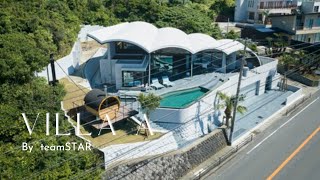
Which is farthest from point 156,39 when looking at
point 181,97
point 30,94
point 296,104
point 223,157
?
point 296,104

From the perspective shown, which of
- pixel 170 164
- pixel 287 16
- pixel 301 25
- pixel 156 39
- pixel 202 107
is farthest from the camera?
pixel 301 25

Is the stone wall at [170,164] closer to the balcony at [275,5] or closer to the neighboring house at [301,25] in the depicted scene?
the neighboring house at [301,25]

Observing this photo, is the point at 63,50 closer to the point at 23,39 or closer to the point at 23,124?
the point at 23,39

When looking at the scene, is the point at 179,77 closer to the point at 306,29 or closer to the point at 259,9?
the point at 306,29

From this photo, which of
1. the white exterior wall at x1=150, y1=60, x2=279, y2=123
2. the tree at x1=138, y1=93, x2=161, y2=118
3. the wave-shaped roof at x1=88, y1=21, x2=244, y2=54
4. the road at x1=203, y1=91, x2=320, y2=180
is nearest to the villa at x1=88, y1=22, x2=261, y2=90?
the wave-shaped roof at x1=88, y1=21, x2=244, y2=54

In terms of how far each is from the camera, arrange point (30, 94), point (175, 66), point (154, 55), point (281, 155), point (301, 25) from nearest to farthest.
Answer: point (30, 94)
point (281, 155)
point (154, 55)
point (175, 66)
point (301, 25)
